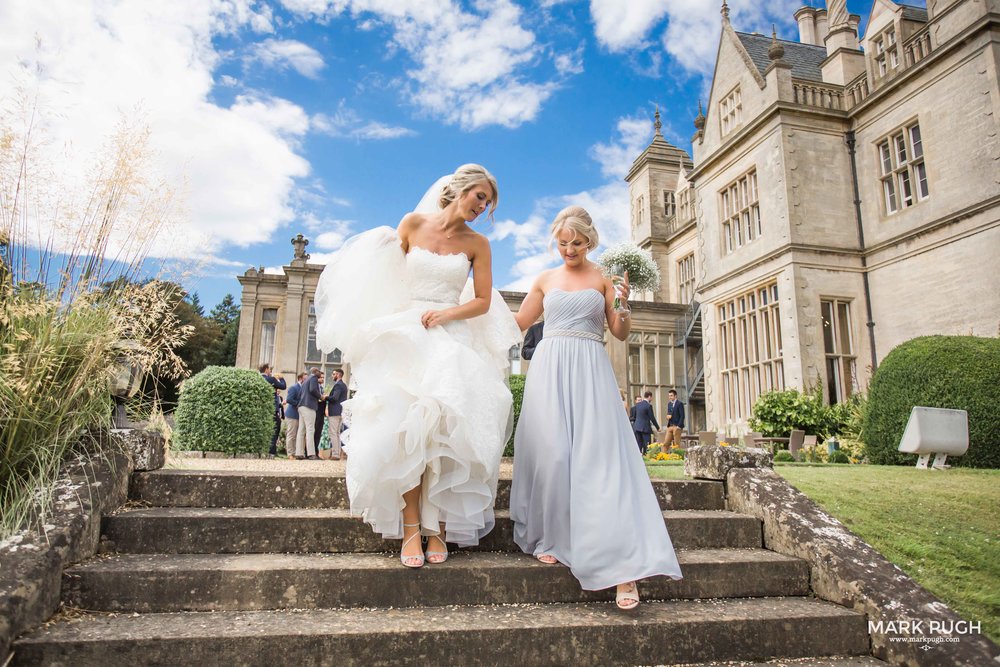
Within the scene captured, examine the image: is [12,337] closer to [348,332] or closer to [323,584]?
[348,332]

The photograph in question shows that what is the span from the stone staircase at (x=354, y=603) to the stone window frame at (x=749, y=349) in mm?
11701

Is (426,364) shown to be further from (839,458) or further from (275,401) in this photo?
(839,458)

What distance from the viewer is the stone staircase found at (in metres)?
2.20

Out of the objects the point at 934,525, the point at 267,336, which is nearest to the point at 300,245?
the point at 267,336

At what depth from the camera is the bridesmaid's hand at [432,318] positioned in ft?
10.0

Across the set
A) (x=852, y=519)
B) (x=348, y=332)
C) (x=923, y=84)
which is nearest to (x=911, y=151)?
(x=923, y=84)

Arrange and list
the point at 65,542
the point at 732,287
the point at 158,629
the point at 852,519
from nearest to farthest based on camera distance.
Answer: the point at 158,629
the point at 65,542
the point at 852,519
the point at 732,287

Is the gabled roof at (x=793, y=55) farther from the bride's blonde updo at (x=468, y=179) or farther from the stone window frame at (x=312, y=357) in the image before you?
the bride's blonde updo at (x=468, y=179)

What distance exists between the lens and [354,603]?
254cm

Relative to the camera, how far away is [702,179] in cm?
1659

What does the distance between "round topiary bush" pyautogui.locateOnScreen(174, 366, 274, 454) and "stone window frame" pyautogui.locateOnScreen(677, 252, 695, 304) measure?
15.6 m

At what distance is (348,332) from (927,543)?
381 centimetres

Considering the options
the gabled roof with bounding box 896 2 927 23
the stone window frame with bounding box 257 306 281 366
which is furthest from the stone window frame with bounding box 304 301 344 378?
the gabled roof with bounding box 896 2 927 23

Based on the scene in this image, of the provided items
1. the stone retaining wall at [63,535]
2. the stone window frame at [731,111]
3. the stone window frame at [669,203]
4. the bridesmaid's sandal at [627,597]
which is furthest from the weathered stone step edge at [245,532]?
the stone window frame at [669,203]
